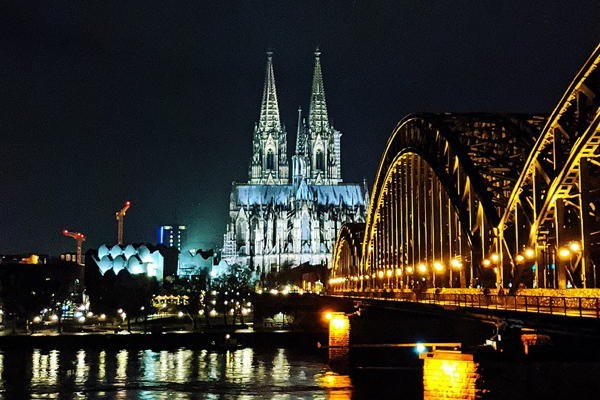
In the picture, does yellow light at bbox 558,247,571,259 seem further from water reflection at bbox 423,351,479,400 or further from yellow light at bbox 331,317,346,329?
yellow light at bbox 331,317,346,329

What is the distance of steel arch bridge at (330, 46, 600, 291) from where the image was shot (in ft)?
119

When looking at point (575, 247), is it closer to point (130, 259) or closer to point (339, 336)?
point (339, 336)

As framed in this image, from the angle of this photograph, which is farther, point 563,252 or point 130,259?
point 130,259

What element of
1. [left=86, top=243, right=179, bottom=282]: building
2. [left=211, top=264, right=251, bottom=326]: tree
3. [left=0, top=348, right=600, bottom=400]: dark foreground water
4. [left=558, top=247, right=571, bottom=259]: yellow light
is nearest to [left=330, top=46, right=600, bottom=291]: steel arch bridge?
[left=558, top=247, right=571, bottom=259]: yellow light

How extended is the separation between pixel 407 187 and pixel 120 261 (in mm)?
121748

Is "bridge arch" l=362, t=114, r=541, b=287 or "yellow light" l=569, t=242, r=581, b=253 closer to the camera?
"yellow light" l=569, t=242, r=581, b=253

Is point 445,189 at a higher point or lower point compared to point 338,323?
higher

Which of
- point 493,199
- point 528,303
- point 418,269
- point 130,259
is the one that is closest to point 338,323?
point 418,269

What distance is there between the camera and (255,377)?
68.1 m

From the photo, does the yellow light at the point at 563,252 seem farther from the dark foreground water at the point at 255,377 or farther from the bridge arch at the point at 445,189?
the bridge arch at the point at 445,189

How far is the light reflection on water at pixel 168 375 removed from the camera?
58875 millimetres

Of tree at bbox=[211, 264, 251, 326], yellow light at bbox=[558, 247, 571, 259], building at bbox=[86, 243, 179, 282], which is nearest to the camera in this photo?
yellow light at bbox=[558, 247, 571, 259]

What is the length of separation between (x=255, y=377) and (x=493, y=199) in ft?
87.7

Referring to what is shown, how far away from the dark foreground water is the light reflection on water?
0.06m
